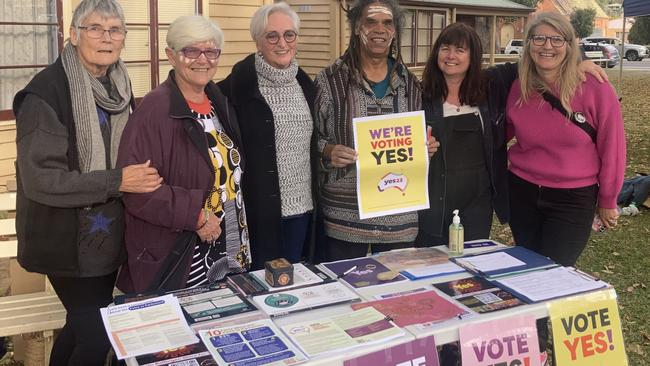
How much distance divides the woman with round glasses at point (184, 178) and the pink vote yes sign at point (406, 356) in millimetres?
935

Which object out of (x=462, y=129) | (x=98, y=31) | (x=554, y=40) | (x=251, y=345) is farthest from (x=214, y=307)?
(x=554, y=40)

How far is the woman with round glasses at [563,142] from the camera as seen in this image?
3.11m

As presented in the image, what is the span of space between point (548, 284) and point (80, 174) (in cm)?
198

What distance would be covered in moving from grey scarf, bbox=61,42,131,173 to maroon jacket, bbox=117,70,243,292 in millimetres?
87

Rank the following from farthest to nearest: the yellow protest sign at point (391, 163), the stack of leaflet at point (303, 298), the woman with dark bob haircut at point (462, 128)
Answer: the woman with dark bob haircut at point (462, 128) < the yellow protest sign at point (391, 163) < the stack of leaflet at point (303, 298)

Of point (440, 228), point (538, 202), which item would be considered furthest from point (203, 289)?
point (538, 202)

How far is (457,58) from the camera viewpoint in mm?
3188

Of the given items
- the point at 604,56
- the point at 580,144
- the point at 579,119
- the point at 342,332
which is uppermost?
the point at 604,56

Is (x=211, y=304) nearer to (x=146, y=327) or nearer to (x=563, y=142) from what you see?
(x=146, y=327)

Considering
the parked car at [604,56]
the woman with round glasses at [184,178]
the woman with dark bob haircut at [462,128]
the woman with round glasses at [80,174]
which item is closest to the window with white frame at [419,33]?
the woman with dark bob haircut at [462,128]

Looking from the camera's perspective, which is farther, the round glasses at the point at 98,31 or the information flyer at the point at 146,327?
the round glasses at the point at 98,31

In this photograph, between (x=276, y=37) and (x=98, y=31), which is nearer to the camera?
(x=98, y=31)

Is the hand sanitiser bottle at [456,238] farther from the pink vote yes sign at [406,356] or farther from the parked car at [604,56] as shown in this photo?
the parked car at [604,56]

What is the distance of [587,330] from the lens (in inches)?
97.7
